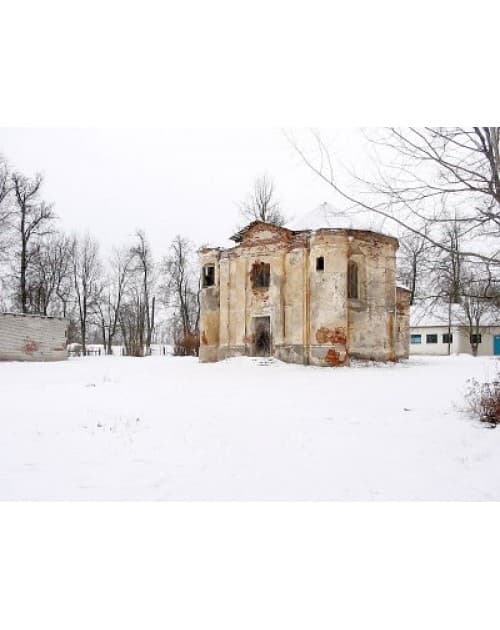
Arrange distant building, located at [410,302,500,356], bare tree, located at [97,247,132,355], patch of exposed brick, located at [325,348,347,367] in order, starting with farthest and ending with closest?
distant building, located at [410,302,500,356] < patch of exposed brick, located at [325,348,347,367] < bare tree, located at [97,247,132,355]

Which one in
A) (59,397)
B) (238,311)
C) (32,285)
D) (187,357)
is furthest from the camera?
(187,357)

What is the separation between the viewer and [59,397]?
1023 cm

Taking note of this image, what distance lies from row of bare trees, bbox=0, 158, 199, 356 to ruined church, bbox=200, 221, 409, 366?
2213 mm

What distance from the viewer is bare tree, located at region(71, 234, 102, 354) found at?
43.1ft

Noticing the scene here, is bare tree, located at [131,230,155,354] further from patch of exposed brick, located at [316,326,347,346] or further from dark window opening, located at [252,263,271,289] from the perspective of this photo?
patch of exposed brick, located at [316,326,347,346]

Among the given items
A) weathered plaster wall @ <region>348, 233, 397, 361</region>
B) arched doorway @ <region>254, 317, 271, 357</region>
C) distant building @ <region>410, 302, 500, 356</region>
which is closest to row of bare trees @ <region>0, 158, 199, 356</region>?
arched doorway @ <region>254, 317, 271, 357</region>

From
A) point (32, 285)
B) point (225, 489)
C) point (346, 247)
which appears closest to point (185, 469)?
point (225, 489)

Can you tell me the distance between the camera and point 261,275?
20.2 m

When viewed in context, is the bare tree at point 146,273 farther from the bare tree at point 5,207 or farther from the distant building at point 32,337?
the distant building at point 32,337

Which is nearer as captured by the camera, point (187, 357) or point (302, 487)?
point (302, 487)

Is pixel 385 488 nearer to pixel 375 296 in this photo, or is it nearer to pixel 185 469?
pixel 185 469

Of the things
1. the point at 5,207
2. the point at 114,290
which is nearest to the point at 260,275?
the point at 114,290

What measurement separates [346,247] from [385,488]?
14.9m

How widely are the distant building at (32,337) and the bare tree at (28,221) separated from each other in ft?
23.9
